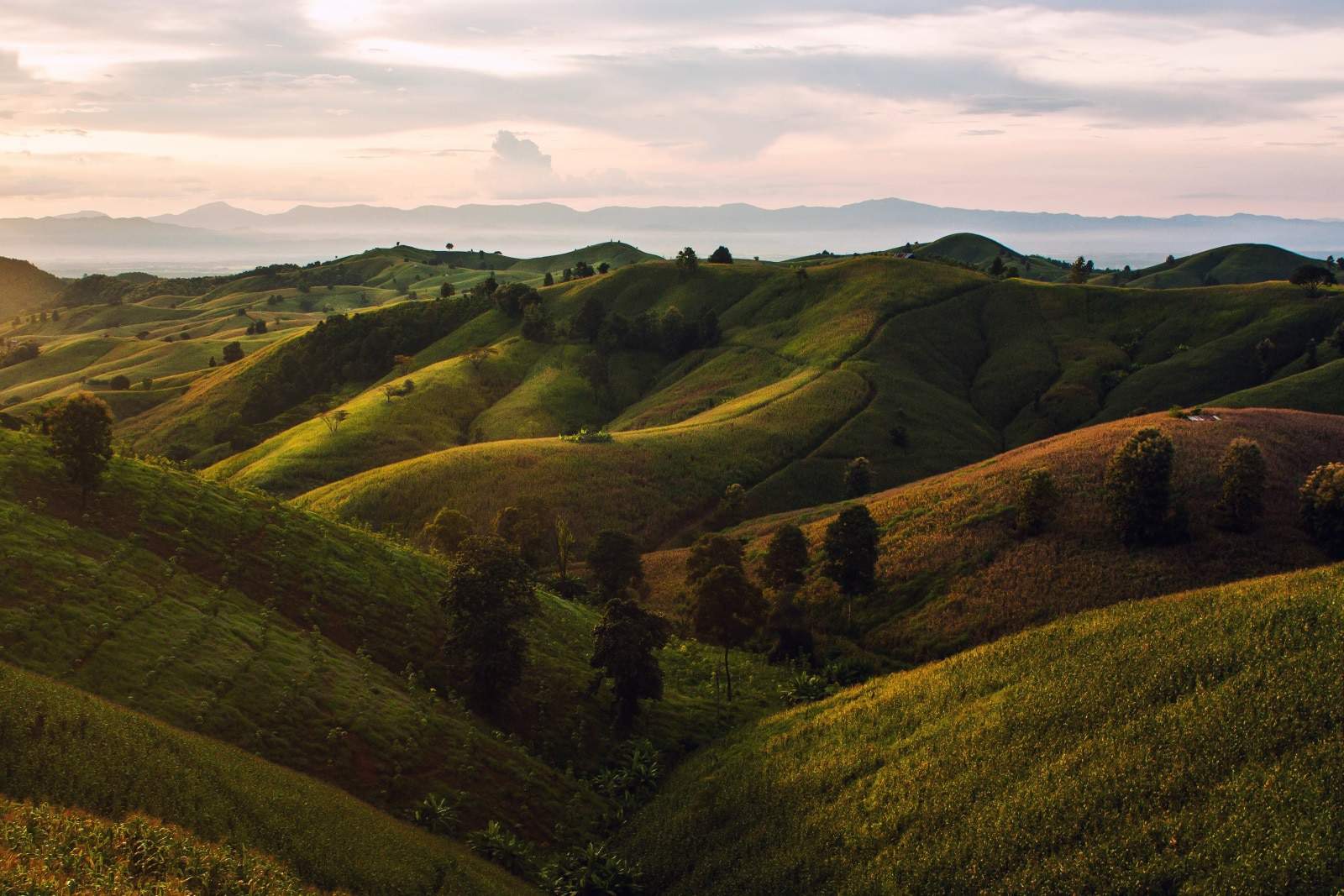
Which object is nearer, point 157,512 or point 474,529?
point 157,512

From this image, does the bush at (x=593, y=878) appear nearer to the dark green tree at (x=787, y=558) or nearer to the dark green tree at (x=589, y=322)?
the dark green tree at (x=787, y=558)

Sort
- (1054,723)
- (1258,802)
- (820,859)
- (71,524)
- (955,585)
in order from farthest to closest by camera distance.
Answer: (955,585), (71,524), (1054,723), (820,859), (1258,802)

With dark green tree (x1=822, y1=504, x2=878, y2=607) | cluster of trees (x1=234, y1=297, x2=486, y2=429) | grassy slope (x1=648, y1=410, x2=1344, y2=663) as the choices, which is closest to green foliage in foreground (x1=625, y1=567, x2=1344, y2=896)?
grassy slope (x1=648, y1=410, x2=1344, y2=663)

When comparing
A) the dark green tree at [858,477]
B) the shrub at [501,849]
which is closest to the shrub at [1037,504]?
the dark green tree at [858,477]

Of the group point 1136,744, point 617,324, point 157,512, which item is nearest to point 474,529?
point 157,512

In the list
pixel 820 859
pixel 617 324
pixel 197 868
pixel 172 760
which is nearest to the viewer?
pixel 197 868

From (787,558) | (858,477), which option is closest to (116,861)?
(787,558)

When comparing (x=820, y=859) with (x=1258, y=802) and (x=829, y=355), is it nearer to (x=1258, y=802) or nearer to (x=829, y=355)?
(x=1258, y=802)
